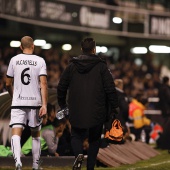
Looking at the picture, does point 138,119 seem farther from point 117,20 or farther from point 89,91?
point 89,91

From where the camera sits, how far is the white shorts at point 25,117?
39.9 feet

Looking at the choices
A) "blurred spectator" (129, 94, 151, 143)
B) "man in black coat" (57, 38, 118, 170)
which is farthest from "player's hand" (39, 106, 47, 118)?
"blurred spectator" (129, 94, 151, 143)

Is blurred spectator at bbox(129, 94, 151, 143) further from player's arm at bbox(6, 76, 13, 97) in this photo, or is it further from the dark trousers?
the dark trousers

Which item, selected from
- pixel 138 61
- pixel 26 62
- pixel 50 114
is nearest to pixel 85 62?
pixel 26 62

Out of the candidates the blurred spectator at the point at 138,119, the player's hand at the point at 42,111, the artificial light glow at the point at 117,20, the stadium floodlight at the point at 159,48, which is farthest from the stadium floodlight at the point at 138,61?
the player's hand at the point at 42,111

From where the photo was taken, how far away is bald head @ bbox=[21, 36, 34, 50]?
480 inches

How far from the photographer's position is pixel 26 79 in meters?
12.2

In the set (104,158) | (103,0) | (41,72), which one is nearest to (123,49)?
(103,0)

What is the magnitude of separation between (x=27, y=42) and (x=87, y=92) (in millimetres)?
1170

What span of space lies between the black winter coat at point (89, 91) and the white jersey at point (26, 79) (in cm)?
55

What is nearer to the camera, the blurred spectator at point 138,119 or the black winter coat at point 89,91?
the black winter coat at point 89,91

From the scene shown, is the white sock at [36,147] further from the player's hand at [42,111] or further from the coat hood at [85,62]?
the coat hood at [85,62]

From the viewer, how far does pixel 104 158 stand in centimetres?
1534

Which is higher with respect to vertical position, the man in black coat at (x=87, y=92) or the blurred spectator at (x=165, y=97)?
the man in black coat at (x=87, y=92)
